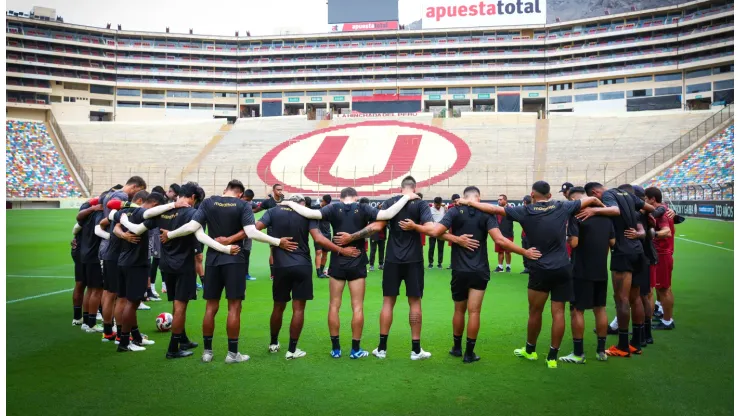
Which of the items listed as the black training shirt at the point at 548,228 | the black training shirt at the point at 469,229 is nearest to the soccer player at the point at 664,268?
the black training shirt at the point at 548,228

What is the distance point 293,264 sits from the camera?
698cm

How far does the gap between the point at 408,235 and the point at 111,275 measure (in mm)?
4053

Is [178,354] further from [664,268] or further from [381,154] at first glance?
[381,154]

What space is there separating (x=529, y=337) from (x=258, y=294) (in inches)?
245

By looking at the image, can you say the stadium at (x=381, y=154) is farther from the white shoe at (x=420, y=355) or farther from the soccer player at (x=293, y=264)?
the soccer player at (x=293, y=264)

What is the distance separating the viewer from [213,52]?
9531cm

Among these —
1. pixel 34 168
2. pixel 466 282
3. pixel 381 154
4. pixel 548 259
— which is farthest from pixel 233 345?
pixel 34 168

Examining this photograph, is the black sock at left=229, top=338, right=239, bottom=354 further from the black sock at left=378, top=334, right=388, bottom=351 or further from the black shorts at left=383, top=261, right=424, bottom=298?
the black shorts at left=383, top=261, right=424, bottom=298

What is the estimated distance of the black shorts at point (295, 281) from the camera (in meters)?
7.00

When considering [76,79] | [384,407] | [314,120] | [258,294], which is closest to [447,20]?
[314,120]

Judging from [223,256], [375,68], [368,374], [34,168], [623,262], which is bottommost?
[368,374]

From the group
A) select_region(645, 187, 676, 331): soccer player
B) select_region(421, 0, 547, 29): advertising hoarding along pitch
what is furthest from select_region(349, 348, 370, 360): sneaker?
select_region(421, 0, 547, 29): advertising hoarding along pitch

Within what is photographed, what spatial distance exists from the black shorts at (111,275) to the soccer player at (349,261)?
260 centimetres

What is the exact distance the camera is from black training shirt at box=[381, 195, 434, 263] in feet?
22.9
